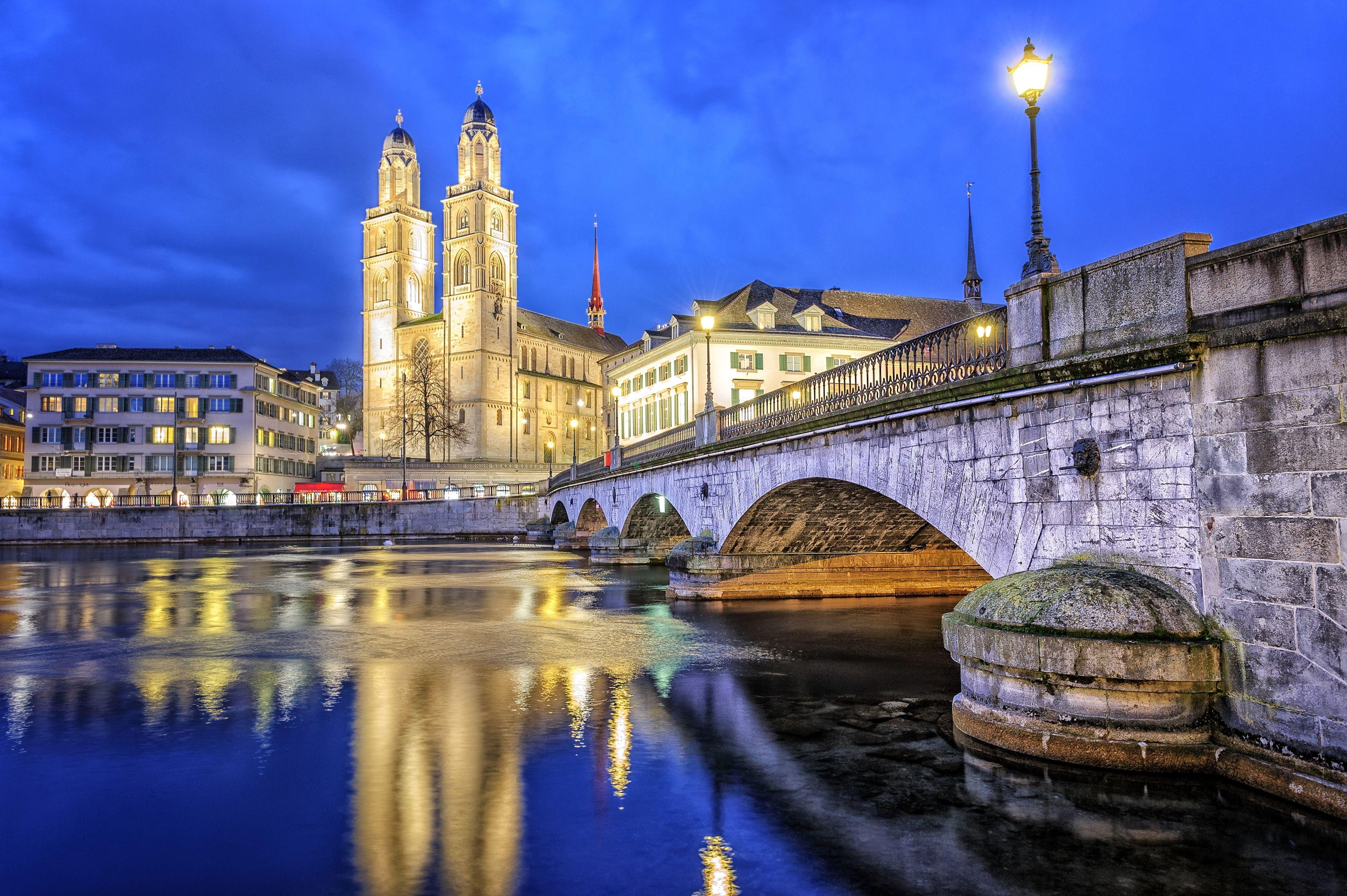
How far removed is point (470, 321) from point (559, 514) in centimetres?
5214

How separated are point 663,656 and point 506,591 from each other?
13235 mm

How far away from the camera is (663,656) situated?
16.3 metres

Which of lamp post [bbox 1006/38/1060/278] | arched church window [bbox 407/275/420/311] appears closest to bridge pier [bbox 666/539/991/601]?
lamp post [bbox 1006/38/1060/278]

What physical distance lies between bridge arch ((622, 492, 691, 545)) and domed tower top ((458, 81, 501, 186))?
277 feet

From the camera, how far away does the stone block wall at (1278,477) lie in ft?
24.0

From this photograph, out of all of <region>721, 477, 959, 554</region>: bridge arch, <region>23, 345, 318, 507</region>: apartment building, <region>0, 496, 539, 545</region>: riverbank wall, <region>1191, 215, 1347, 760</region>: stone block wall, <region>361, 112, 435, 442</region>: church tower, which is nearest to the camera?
<region>1191, 215, 1347, 760</region>: stone block wall

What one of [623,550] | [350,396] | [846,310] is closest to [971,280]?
[846,310]

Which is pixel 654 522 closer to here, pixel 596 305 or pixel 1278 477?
pixel 1278 477

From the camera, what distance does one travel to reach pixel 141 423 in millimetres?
83938

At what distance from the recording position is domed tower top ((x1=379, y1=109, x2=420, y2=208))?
393ft

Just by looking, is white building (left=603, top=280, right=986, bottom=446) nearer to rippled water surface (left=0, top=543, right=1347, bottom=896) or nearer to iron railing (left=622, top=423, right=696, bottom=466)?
iron railing (left=622, top=423, right=696, bottom=466)

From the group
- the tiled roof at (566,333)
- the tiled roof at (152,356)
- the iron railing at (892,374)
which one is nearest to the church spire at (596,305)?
the tiled roof at (566,333)

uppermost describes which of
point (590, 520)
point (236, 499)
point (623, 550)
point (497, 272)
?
point (497, 272)

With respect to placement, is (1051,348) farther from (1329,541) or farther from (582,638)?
(582,638)
